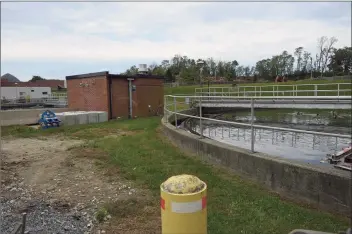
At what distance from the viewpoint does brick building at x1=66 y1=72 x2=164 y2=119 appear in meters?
21.0

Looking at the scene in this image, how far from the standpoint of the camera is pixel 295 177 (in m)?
4.95

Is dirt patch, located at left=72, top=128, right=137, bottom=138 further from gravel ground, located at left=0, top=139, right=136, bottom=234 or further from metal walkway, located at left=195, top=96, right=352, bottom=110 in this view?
metal walkway, located at left=195, top=96, right=352, bottom=110

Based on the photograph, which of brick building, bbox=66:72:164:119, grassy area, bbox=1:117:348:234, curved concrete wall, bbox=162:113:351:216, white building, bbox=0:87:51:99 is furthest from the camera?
white building, bbox=0:87:51:99

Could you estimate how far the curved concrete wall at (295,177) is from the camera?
14.2 feet

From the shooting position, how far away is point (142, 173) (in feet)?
21.9

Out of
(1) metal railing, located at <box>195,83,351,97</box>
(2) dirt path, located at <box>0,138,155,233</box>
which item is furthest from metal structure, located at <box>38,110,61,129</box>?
(1) metal railing, located at <box>195,83,351,97</box>

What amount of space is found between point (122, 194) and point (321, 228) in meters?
3.11

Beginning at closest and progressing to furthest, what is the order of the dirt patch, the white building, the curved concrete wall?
the curved concrete wall < the dirt patch < the white building

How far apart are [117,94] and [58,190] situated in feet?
52.1

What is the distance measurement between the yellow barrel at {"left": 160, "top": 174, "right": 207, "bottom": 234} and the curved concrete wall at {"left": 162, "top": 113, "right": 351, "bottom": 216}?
2382 mm

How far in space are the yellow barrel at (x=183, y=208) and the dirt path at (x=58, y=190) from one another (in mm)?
1693

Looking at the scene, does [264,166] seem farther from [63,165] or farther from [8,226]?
[63,165]

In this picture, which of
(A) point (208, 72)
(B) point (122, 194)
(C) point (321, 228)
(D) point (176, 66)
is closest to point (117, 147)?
(B) point (122, 194)

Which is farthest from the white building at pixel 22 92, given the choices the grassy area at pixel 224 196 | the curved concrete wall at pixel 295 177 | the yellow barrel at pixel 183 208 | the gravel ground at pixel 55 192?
the yellow barrel at pixel 183 208
